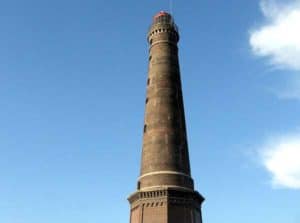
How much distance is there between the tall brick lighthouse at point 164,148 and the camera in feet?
90.9

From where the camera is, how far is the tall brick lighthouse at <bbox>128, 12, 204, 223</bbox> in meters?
27.7

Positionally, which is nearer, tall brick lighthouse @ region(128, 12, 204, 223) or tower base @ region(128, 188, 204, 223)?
tower base @ region(128, 188, 204, 223)

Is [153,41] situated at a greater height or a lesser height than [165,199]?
greater

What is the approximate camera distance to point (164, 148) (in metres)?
29.5

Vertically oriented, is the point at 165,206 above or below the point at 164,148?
below

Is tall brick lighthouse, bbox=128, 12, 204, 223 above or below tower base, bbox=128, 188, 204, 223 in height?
above

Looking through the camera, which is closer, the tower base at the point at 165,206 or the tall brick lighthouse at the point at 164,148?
the tower base at the point at 165,206


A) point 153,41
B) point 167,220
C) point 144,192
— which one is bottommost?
point 167,220

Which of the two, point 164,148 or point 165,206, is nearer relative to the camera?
point 165,206

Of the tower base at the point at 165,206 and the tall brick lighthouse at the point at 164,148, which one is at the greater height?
the tall brick lighthouse at the point at 164,148

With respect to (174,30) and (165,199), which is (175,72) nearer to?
(174,30)

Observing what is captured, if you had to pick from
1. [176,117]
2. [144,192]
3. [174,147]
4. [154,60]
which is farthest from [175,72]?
[144,192]

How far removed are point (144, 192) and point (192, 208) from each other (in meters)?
3.46

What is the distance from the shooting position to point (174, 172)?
94.3 ft
